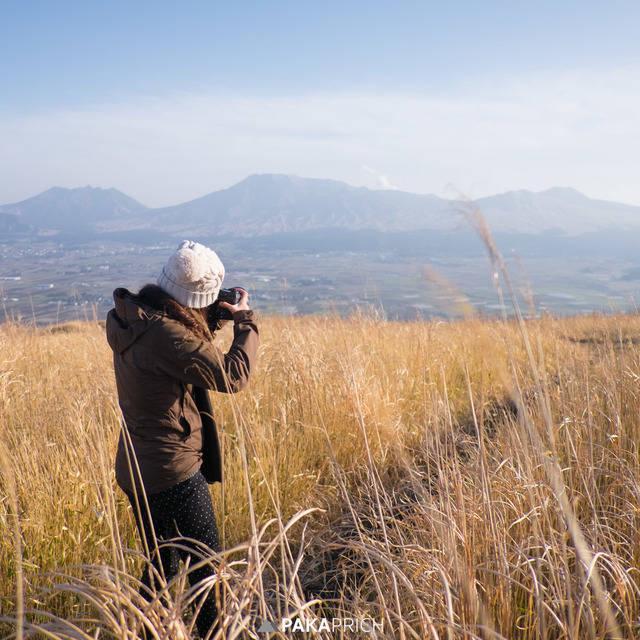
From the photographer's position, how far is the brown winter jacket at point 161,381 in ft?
6.90

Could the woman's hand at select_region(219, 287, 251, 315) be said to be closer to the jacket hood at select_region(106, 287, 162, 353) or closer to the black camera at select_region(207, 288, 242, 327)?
the black camera at select_region(207, 288, 242, 327)

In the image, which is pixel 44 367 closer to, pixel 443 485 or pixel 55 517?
pixel 55 517

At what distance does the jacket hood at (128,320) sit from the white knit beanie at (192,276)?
0.12 metres

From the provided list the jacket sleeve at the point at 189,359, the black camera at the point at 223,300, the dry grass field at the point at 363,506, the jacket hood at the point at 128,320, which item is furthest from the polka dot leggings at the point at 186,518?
the black camera at the point at 223,300

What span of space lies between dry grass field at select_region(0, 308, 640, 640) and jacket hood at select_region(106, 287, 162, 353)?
30cm

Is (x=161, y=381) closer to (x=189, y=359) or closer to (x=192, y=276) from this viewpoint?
(x=189, y=359)

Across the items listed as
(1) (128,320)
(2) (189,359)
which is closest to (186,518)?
(2) (189,359)

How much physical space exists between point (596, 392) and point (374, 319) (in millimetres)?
3940

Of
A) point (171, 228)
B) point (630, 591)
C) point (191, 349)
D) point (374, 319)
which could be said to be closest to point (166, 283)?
point (191, 349)

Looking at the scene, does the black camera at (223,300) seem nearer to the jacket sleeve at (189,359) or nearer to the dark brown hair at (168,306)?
the dark brown hair at (168,306)

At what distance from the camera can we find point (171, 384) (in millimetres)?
2207

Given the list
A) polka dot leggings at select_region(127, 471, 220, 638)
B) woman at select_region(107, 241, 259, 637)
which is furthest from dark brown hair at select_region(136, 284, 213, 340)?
polka dot leggings at select_region(127, 471, 220, 638)

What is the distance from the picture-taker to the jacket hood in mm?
2119

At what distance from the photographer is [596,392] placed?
3.21 metres
